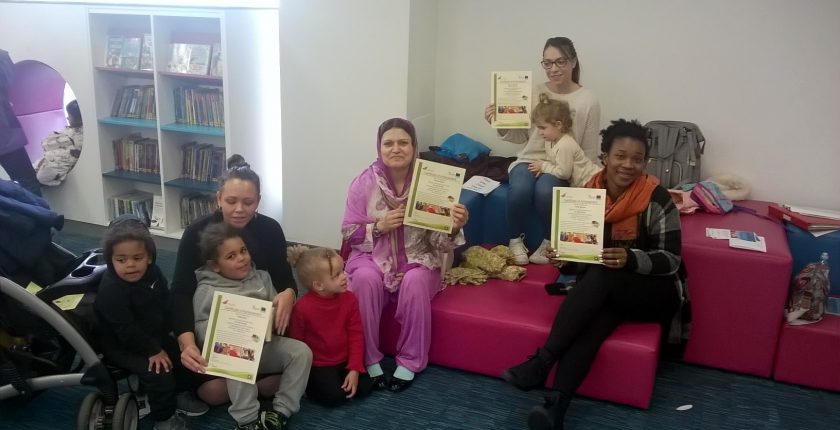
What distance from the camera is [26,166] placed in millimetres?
4582

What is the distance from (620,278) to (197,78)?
308 cm

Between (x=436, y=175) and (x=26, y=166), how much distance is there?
329 centimetres

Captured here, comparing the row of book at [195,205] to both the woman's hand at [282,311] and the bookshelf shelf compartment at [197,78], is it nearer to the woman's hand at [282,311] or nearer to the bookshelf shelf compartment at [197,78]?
the bookshelf shelf compartment at [197,78]

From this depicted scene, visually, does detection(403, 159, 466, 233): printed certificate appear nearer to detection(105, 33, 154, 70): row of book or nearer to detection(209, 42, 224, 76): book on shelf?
detection(209, 42, 224, 76): book on shelf

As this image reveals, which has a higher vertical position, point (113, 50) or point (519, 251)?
point (113, 50)

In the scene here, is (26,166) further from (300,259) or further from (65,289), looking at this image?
(300,259)

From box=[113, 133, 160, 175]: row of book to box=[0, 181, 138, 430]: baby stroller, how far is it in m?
1.96

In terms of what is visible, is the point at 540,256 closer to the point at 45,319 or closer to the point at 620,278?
the point at 620,278

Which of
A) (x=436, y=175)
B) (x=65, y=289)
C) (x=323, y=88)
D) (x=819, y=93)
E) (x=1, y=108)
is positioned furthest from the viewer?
(x=1, y=108)

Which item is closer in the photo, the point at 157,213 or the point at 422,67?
the point at 422,67

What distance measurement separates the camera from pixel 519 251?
3471 millimetres

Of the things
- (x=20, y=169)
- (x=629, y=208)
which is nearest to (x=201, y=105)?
(x=20, y=169)

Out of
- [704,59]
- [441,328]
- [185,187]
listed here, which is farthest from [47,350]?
[704,59]

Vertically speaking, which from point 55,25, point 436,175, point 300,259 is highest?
point 55,25
